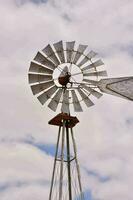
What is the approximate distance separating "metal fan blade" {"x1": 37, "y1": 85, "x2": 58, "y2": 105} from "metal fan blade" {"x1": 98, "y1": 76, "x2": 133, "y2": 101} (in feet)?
37.5

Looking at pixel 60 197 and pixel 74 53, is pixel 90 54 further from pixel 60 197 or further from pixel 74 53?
pixel 60 197

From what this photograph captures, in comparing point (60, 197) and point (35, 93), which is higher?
point (35, 93)

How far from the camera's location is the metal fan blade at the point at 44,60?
24553 mm

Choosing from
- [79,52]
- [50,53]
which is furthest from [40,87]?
[79,52]

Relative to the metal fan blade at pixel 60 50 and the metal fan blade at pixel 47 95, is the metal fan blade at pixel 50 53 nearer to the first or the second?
the metal fan blade at pixel 60 50

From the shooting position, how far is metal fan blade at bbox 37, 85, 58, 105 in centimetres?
2467

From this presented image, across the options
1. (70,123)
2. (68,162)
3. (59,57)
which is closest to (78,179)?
(68,162)

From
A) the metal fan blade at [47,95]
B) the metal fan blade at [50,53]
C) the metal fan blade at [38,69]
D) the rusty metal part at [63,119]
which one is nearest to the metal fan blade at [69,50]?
the metal fan blade at [50,53]

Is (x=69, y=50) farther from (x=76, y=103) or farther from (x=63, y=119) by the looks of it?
(x=63, y=119)

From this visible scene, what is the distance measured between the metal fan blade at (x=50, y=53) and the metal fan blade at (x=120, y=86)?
11.5 m

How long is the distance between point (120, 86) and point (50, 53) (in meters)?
13.3

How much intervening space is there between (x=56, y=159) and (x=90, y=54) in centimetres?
626

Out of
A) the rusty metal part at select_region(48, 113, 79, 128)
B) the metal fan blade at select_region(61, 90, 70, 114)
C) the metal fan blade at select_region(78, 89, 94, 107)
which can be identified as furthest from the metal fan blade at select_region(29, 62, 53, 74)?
the rusty metal part at select_region(48, 113, 79, 128)

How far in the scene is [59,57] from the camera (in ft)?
81.6
